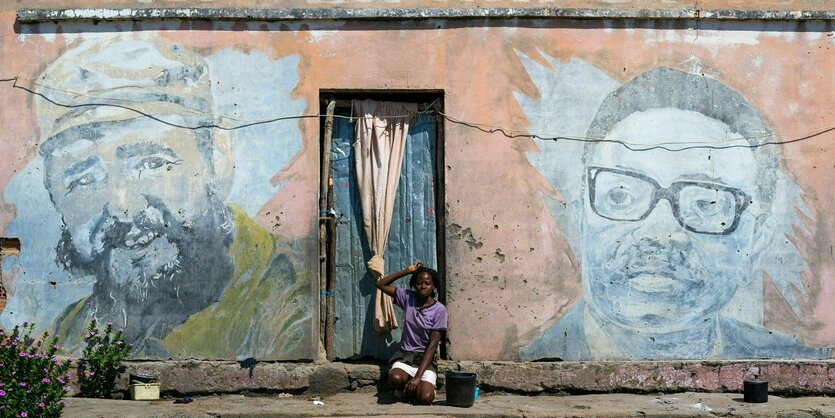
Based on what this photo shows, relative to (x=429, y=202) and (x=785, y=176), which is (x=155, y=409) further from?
(x=785, y=176)

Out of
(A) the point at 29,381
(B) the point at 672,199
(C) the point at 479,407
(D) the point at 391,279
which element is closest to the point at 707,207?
(B) the point at 672,199

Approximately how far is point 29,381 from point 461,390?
300 cm

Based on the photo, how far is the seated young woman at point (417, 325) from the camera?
780 cm

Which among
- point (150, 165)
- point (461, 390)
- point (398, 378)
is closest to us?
point (461, 390)

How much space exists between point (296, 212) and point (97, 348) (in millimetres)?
1859

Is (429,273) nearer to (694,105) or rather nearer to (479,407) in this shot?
(479,407)

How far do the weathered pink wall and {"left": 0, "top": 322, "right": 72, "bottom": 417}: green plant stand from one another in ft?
3.99

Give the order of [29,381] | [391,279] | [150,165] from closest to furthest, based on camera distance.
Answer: [29,381] → [391,279] → [150,165]

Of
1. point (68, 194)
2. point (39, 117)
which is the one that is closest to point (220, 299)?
point (68, 194)

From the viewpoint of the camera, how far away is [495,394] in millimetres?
8117

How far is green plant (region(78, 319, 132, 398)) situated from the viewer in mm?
7934

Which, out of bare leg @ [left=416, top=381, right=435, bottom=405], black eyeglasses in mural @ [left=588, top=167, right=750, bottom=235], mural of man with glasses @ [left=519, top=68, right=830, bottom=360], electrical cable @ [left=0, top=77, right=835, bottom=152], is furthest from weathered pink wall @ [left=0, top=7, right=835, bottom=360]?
bare leg @ [left=416, top=381, right=435, bottom=405]

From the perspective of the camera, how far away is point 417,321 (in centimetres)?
798

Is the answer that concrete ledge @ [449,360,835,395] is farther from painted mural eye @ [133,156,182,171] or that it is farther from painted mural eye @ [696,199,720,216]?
painted mural eye @ [133,156,182,171]
